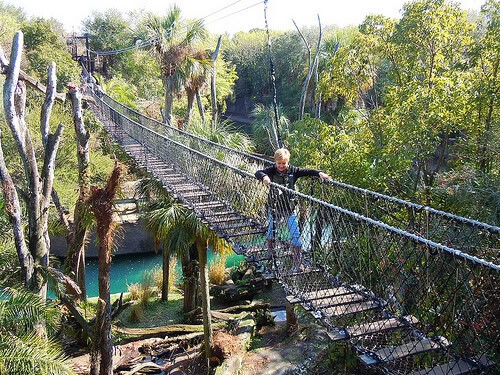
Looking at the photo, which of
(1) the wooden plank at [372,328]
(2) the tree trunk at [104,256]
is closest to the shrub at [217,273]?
(2) the tree trunk at [104,256]

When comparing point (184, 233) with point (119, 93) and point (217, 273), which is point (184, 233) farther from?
point (119, 93)

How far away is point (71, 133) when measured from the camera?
14.6m

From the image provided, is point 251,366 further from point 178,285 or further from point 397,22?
point 397,22

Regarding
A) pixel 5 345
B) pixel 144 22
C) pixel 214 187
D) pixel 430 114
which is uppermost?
pixel 144 22

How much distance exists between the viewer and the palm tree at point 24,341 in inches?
168

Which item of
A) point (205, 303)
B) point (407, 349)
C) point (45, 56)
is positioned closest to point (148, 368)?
point (205, 303)

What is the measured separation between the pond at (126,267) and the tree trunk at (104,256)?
24.2 feet

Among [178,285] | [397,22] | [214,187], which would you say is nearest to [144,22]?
[178,285]

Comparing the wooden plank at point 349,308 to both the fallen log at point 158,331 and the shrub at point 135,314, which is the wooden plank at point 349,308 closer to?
the fallen log at point 158,331

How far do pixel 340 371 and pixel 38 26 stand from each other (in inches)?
752

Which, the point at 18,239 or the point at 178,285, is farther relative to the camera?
the point at 178,285

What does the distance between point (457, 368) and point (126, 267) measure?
13633mm

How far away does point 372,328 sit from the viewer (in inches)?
133

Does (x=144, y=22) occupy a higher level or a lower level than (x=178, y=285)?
higher
